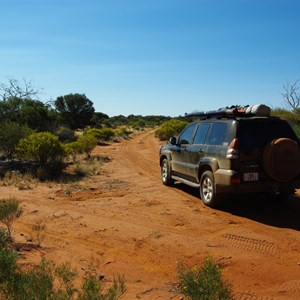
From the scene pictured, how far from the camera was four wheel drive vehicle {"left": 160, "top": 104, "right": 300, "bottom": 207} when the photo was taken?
833cm

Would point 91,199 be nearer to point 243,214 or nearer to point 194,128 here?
point 194,128

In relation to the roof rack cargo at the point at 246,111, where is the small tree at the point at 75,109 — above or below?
above

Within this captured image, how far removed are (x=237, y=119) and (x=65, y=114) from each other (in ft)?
158

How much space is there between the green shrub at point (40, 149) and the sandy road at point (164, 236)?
3.66 meters

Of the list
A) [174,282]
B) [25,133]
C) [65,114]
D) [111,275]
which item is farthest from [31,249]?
[65,114]

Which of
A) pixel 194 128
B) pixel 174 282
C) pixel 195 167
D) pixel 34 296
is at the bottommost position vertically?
Result: pixel 174 282

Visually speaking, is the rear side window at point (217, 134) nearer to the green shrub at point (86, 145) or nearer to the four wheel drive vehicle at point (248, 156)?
the four wheel drive vehicle at point (248, 156)

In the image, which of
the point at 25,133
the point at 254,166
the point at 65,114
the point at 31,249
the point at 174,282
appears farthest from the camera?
the point at 65,114

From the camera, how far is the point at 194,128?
35.0 feet

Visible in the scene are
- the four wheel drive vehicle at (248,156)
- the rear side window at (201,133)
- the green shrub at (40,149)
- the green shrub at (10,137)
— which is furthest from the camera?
the green shrub at (10,137)

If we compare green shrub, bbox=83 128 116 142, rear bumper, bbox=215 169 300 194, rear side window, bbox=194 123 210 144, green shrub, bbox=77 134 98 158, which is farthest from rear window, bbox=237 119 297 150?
green shrub, bbox=83 128 116 142

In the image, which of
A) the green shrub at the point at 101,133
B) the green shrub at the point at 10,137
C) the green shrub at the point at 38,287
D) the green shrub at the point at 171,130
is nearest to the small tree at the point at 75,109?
the green shrub at the point at 101,133

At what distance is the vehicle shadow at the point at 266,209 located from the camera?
8.21m

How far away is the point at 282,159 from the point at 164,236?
292 centimetres
